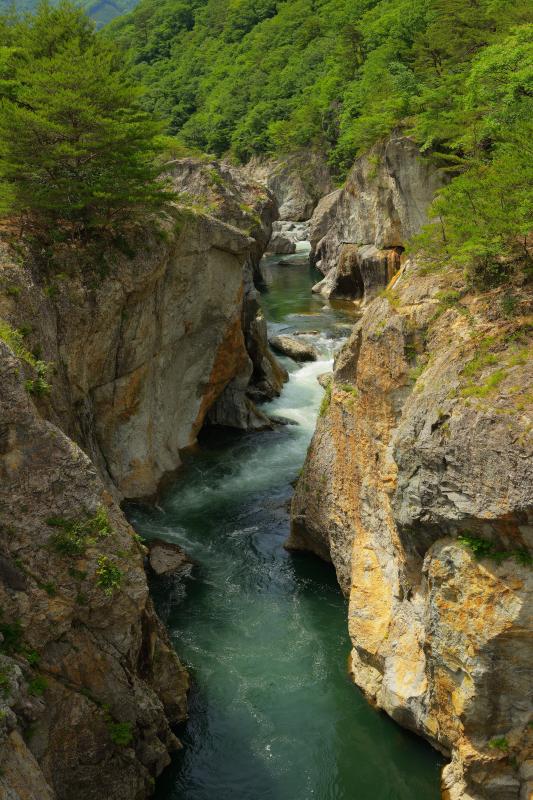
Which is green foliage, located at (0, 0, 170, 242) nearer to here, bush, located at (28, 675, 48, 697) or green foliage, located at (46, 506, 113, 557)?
green foliage, located at (46, 506, 113, 557)

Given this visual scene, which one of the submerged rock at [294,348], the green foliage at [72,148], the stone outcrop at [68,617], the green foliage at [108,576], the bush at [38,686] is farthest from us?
the submerged rock at [294,348]

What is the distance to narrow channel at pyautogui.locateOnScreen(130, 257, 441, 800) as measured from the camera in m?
12.7

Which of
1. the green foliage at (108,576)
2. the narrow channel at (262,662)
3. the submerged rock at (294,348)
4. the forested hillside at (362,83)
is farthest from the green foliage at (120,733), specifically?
the submerged rock at (294,348)

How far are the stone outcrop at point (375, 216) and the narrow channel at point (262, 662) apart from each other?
20373 mm

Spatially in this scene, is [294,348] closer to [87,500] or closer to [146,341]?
[146,341]

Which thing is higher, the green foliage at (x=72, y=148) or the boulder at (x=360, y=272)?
the green foliage at (x=72, y=148)

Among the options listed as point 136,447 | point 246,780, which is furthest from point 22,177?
point 246,780

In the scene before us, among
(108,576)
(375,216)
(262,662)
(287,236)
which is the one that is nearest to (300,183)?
(287,236)

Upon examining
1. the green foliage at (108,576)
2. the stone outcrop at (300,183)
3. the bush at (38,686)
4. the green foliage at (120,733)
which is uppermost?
the stone outcrop at (300,183)

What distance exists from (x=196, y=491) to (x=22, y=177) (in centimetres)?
1184

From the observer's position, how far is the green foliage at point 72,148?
678 inches

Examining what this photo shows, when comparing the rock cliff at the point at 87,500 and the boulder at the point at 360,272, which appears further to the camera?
the boulder at the point at 360,272

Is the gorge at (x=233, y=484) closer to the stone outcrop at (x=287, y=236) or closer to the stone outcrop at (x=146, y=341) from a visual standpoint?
the stone outcrop at (x=146, y=341)

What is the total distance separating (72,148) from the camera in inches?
673
